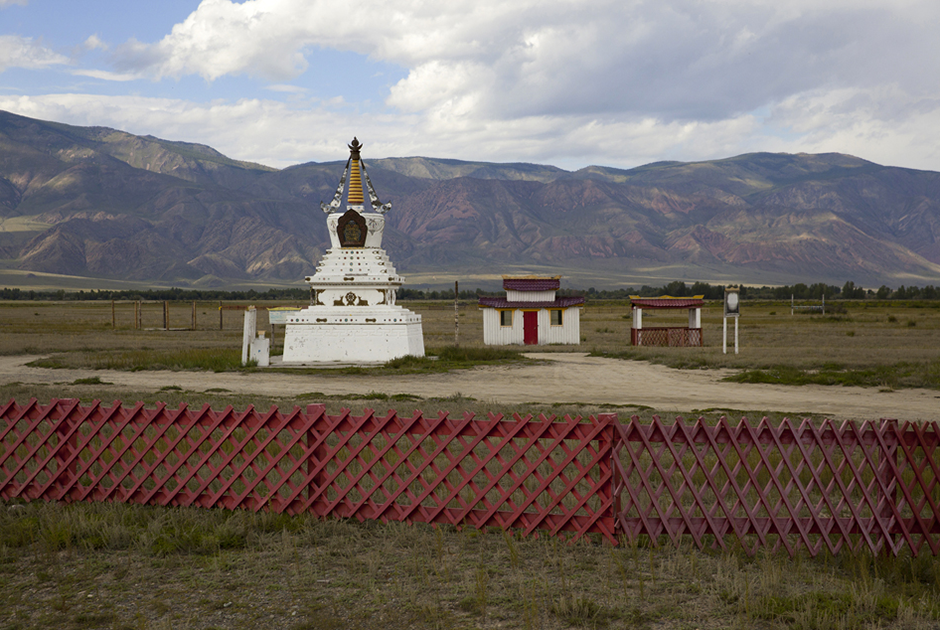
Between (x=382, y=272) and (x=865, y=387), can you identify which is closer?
(x=865, y=387)

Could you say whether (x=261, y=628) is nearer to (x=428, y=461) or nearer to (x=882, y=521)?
(x=428, y=461)

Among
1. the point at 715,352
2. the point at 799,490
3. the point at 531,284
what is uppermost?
the point at 531,284

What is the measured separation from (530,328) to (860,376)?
2034 cm

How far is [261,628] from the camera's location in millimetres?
5348

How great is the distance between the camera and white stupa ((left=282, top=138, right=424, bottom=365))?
2789 centimetres

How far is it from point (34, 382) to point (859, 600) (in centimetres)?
2138

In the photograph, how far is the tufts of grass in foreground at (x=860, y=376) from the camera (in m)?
20.7

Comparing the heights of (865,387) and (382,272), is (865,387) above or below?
below

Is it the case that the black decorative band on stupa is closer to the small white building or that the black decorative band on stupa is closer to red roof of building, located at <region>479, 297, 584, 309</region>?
red roof of building, located at <region>479, 297, 584, 309</region>

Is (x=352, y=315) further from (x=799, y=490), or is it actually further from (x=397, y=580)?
(x=799, y=490)

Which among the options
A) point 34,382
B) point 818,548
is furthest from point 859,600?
point 34,382

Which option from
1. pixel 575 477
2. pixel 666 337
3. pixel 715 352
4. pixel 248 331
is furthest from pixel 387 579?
pixel 666 337

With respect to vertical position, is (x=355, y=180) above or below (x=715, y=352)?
above

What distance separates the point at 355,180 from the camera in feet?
98.9
